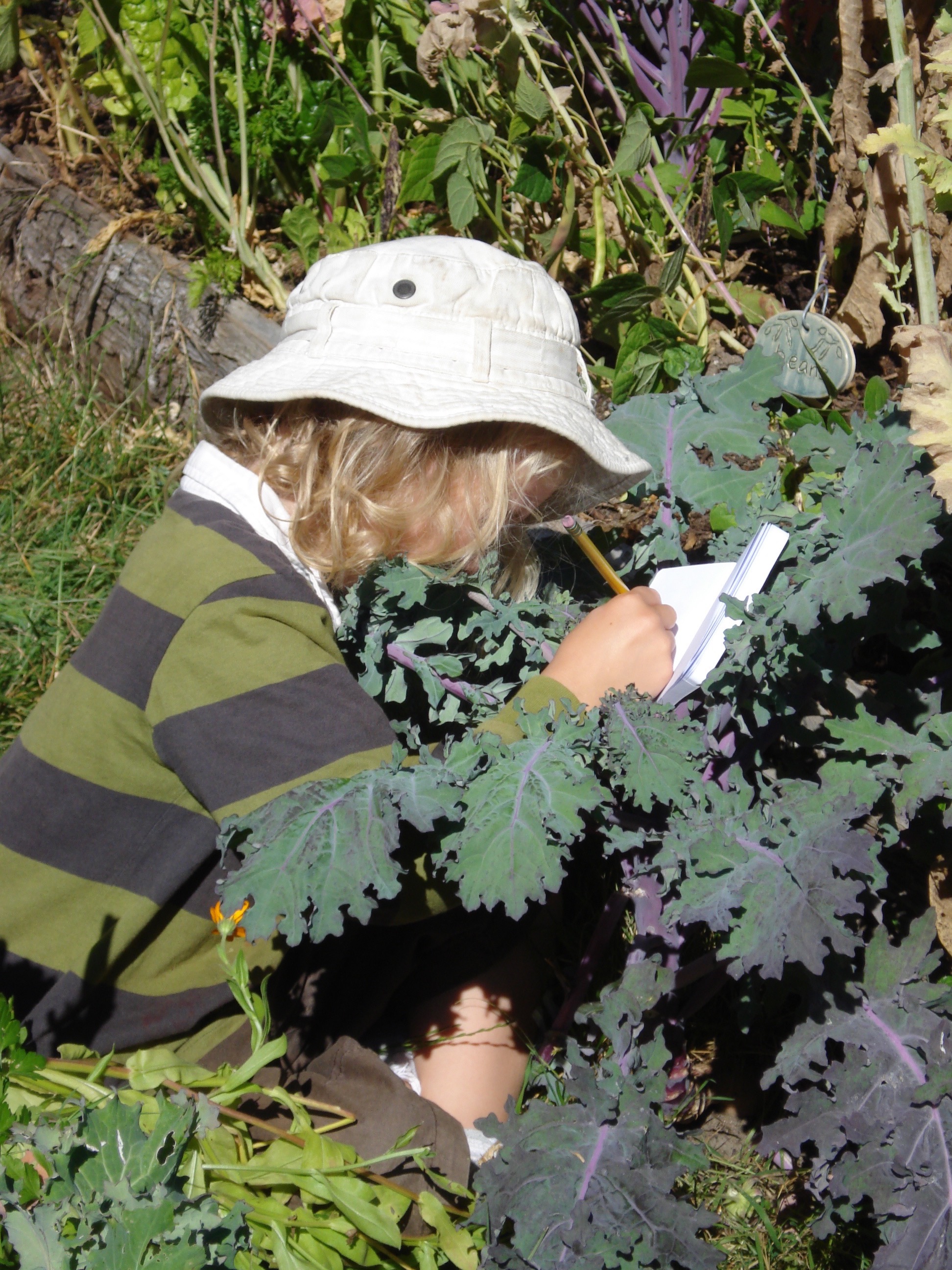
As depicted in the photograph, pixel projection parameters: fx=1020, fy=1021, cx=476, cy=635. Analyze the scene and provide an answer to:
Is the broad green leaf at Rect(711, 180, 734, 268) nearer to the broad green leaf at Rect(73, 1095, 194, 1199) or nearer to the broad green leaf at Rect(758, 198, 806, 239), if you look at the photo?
the broad green leaf at Rect(758, 198, 806, 239)

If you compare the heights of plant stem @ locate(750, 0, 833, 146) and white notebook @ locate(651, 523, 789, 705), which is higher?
plant stem @ locate(750, 0, 833, 146)

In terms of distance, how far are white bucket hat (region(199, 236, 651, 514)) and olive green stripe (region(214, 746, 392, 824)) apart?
1.46ft

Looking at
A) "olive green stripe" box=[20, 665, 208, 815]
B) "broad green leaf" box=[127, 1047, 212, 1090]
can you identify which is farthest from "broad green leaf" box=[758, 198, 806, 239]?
"broad green leaf" box=[127, 1047, 212, 1090]

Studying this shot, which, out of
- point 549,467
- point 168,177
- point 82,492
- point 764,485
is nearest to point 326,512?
point 549,467

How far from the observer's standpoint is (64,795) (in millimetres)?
1459

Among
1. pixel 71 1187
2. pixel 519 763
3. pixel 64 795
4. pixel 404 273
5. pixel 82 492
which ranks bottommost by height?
pixel 82 492

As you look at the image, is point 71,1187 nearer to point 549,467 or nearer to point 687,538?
point 549,467

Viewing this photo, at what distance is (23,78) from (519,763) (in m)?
3.67

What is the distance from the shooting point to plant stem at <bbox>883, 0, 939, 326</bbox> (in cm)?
156

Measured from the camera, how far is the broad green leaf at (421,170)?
8.10 feet

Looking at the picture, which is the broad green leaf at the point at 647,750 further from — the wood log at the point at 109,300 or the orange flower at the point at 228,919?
the wood log at the point at 109,300

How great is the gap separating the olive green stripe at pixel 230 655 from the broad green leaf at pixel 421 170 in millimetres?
1500

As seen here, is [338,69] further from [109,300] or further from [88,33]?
[109,300]

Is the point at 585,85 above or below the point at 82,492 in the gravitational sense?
above
